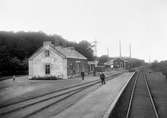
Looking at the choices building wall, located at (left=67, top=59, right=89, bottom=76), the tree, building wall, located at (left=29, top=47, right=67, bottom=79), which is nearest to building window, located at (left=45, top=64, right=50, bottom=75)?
building wall, located at (left=29, top=47, right=67, bottom=79)

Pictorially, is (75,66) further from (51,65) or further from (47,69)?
(47,69)

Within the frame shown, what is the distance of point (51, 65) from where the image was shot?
121 ft

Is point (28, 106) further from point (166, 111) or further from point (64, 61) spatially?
point (64, 61)

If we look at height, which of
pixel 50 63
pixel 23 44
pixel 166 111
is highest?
pixel 23 44

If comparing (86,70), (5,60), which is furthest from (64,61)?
(5,60)

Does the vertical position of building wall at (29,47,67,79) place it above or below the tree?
below

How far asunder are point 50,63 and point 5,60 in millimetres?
16526

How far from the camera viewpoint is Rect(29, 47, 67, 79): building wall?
119 ft

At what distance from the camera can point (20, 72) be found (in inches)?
2119

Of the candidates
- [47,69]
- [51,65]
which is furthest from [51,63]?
[47,69]

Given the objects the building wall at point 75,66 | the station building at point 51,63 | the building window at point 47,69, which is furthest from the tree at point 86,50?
the building window at point 47,69

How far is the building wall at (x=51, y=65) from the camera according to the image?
119 ft

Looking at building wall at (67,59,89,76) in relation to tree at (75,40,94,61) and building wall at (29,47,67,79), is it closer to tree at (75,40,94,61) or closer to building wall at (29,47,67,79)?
building wall at (29,47,67,79)

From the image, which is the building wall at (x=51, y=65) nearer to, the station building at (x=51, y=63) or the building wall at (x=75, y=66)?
the station building at (x=51, y=63)
